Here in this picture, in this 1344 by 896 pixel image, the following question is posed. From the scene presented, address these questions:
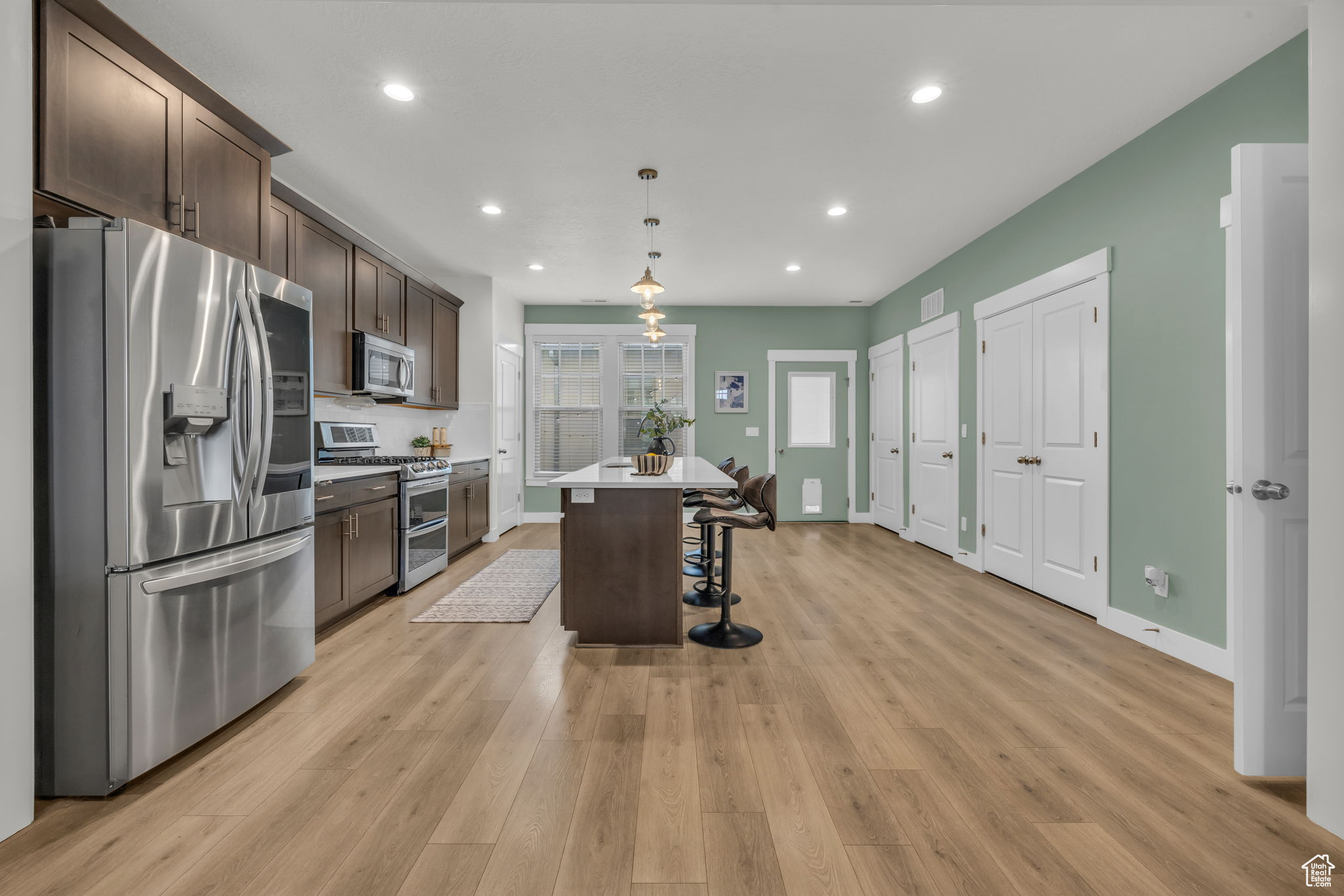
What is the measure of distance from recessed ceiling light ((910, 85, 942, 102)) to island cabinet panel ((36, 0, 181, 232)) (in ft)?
9.69

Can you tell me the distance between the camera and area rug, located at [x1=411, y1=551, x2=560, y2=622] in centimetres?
347

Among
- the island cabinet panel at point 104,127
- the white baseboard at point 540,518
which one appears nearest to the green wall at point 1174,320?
the island cabinet panel at point 104,127

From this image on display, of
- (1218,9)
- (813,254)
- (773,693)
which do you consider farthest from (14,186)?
(813,254)

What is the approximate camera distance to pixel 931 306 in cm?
543

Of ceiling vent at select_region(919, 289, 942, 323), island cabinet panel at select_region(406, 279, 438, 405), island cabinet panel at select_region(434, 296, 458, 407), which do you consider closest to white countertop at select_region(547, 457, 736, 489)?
island cabinet panel at select_region(406, 279, 438, 405)

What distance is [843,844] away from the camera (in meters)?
1.51

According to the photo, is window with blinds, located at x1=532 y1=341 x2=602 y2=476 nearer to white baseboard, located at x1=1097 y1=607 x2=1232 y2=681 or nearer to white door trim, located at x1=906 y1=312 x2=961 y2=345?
white door trim, located at x1=906 y1=312 x2=961 y2=345

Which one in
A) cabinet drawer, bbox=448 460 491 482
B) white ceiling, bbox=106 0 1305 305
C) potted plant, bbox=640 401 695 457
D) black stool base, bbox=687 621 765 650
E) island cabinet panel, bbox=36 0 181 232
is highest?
white ceiling, bbox=106 0 1305 305

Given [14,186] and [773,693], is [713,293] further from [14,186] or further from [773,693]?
[14,186]

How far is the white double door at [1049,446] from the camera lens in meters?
3.37

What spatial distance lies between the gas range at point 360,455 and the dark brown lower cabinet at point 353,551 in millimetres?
228

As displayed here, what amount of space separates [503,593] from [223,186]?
265 centimetres

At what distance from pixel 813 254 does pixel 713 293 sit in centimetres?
160

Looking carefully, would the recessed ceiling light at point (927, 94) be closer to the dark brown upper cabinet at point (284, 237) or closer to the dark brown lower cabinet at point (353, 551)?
the dark brown upper cabinet at point (284, 237)
